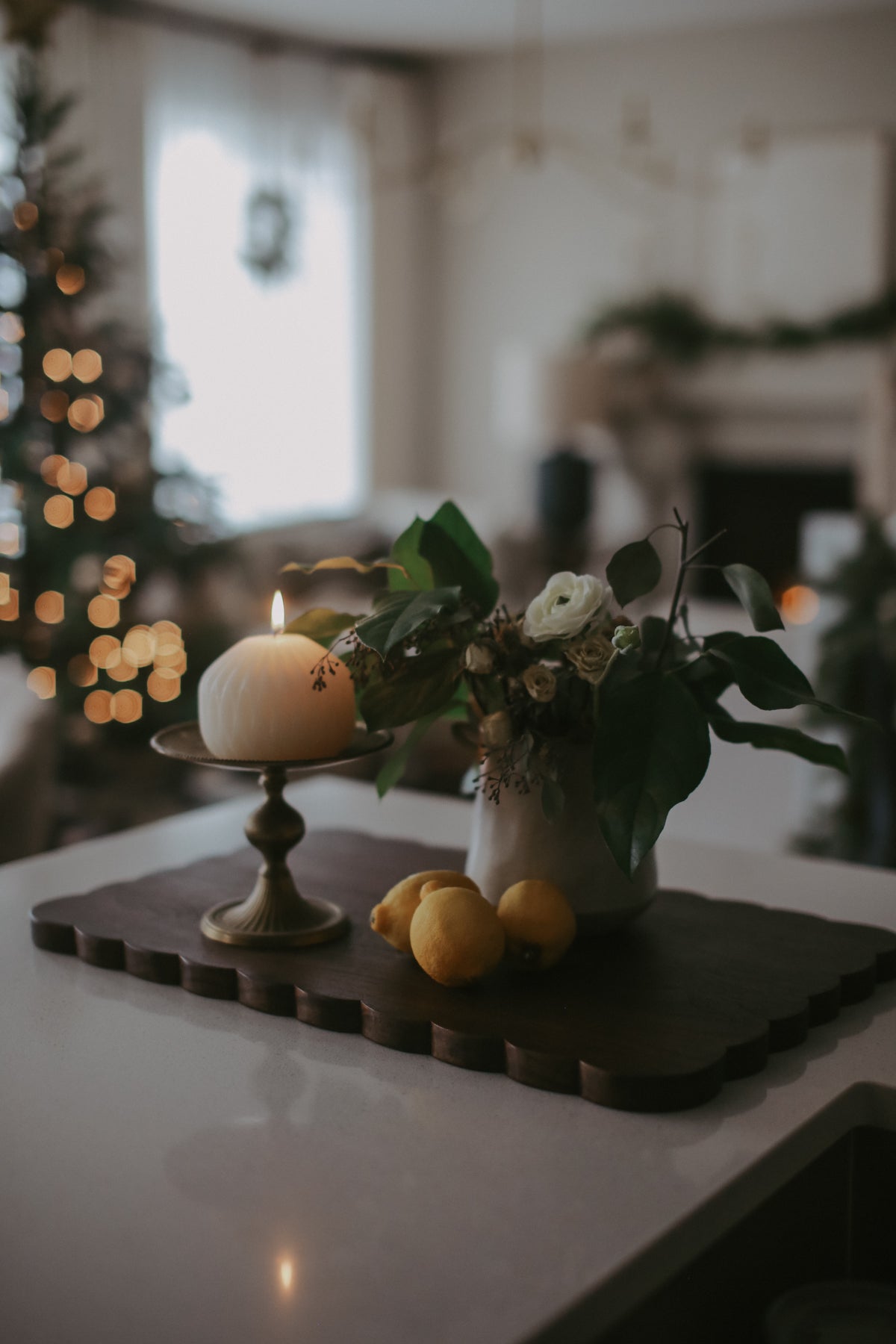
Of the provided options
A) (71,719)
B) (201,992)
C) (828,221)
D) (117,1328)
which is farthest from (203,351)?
(117,1328)

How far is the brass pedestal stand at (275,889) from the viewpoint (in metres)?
1.05

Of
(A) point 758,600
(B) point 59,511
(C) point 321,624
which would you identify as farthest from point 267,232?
(A) point 758,600

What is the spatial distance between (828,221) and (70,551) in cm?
412

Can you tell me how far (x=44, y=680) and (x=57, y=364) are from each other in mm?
757

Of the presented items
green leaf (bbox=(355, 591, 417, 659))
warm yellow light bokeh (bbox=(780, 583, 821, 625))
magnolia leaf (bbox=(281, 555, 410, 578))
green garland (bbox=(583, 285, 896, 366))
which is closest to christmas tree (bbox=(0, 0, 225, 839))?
warm yellow light bokeh (bbox=(780, 583, 821, 625))

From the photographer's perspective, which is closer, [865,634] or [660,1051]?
[660,1051]

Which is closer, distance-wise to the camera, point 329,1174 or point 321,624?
point 329,1174

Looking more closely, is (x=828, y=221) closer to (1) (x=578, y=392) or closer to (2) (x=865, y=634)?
(1) (x=578, y=392)

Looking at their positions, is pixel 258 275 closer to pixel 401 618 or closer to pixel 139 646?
pixel 139 646

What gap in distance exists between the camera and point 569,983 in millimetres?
982

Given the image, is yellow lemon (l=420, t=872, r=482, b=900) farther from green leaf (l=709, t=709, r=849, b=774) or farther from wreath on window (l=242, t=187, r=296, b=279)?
wreath on window (l=242, t=187, r=296, b=279)

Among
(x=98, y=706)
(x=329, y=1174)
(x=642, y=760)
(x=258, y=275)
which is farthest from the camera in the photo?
(x=258, y=275)

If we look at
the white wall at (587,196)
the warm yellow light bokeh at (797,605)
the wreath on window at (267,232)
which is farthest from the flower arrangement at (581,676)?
the wreath on window at (267,232)

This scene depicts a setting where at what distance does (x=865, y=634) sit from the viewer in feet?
8.69
